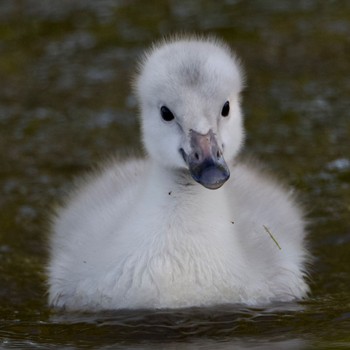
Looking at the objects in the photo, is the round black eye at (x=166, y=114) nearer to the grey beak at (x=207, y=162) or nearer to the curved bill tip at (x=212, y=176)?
A: the grey beak at (x=207, y=162)

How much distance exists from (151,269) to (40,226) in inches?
76.5

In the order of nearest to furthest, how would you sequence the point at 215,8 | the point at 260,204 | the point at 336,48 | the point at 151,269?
1. the point at 151,269
2. the point at 260,204
3. the point at 336,48
4. the point at 215,8

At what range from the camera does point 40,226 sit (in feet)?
26.1

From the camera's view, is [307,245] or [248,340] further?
[307,245]

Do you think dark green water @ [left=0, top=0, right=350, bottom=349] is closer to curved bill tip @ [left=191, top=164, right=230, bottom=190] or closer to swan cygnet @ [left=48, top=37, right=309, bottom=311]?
swan cygnet @ [left=48, top=37, right=309, bottom=311]

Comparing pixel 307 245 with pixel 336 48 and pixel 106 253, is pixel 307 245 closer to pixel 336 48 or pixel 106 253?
pixel 106 253

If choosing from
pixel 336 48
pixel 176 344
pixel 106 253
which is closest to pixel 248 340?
pixel 176 344

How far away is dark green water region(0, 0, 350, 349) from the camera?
19.7 ft

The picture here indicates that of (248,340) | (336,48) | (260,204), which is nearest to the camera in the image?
(248,340)

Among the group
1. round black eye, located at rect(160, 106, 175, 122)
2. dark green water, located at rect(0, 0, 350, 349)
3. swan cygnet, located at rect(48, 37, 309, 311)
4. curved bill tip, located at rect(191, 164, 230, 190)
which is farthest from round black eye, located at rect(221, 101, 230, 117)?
dark green water, located at rect(0, 0, 350, 349)

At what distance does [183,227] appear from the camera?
20.6 ft

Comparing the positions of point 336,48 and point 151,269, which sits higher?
point 336,48

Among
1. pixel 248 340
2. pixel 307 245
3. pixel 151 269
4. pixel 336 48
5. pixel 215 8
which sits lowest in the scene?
pixel 248 340

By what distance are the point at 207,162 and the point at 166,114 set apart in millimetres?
490
